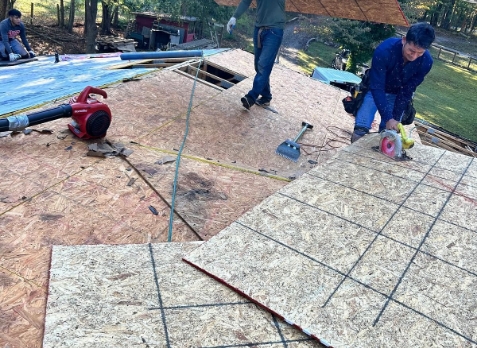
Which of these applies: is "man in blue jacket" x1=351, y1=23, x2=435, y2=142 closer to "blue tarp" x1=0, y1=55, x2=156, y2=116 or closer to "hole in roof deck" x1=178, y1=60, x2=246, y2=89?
"hole in roof deck" x1=178, y1=60, x2=246, y2=89

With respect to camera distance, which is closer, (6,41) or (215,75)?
(6,41)

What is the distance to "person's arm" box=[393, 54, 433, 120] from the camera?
4.34 metres

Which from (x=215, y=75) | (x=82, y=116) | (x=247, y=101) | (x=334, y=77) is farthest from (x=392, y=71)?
(x=334, y=77)

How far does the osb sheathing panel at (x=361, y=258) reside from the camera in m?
2.09

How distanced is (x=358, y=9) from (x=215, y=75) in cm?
298

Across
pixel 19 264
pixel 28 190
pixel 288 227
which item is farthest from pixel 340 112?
pixel 19 264

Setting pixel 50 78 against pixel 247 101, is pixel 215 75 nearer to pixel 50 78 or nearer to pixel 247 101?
pixel 247 101

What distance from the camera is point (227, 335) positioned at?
198 centimetres

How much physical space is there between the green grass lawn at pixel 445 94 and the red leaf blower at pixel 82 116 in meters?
13.2

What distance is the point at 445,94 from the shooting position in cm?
1891

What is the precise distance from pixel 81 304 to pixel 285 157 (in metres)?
3.33

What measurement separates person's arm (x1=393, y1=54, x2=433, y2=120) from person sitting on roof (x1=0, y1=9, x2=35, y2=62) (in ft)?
23.8

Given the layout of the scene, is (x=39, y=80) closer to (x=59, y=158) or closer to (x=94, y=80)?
(x=94, y=80)

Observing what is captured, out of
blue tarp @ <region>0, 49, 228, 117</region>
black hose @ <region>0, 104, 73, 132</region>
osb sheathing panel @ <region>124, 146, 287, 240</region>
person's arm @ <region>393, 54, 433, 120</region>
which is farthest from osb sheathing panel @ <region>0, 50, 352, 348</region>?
A: person's arm @ <region>393, 54, 433, 120</region>
